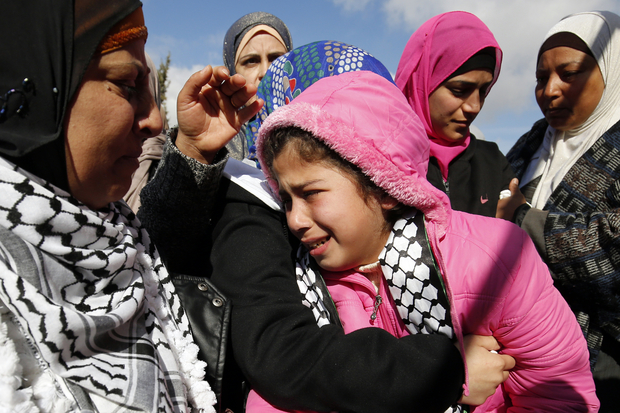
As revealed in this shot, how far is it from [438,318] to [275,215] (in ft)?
2.49

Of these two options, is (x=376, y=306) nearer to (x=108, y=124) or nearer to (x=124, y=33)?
(x=108, y=124)

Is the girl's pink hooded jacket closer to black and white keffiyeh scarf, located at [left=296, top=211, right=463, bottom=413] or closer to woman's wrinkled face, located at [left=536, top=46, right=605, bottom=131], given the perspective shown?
black and white keffiyeh scarf, located at [left=296, top=211, right=463, bottom=413]

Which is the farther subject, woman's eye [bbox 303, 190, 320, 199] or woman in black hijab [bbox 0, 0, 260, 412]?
woman's eye [bbox 303, 190, 320, 199]

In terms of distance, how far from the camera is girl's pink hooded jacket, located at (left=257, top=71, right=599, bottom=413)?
1598 millimetres

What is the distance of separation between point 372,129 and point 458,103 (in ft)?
4.56

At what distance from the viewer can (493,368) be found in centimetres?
166

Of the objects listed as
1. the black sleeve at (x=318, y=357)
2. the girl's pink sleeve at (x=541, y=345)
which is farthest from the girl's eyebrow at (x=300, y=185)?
the girl's pink sleeve at (x=541, y=345)

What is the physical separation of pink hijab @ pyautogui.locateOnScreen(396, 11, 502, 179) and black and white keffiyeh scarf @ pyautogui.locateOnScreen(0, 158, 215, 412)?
1955 mm

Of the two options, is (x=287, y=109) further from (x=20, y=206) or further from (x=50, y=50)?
(x=20, y=206)

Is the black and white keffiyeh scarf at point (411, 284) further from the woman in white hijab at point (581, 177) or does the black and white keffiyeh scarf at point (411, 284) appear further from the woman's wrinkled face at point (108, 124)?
the woman in white hijab at point (581, 177)

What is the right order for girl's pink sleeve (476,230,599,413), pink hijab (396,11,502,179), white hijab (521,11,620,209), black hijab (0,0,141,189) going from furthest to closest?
white hijab (521,11,620,209) → pink hijab (396,11,502,179) → girl's pink sleeve (476,230,599,413) → black hijab (0,0,141,189)

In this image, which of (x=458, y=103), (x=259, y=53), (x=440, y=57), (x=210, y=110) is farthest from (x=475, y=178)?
(x=259, y=53)

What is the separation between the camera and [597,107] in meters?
2.90

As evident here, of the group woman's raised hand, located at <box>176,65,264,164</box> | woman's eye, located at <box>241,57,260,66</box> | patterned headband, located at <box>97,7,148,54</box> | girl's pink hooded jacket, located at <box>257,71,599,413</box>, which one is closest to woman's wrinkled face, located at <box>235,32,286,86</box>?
woman's eye, located at <box>241,57,260,66</box>
